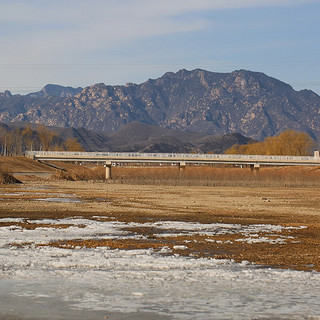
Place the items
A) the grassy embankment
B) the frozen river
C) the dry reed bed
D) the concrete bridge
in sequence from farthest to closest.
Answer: the concrete bridge → the grassy embankment → the dry reed bed → the frozen river

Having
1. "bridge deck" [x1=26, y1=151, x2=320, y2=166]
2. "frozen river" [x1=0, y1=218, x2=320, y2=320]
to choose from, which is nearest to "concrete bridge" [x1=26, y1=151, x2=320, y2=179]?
"bridge deck" [x1=26, y1=151, x2=320, y2=166]

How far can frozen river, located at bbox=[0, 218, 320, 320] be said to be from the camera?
11.3m

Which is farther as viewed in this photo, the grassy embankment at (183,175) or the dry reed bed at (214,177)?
the grassy embankment at (183,175)

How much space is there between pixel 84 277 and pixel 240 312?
4497 mm

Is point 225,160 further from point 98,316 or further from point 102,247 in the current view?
point 98,316

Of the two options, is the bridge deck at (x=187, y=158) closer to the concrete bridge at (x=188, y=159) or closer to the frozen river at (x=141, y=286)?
the concrete bridge at (x=188, y=159)

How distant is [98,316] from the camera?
35.8 ft

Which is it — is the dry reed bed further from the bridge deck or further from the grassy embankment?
the bridge deck

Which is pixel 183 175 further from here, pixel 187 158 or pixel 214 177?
pixel 187 158

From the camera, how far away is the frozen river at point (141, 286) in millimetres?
11305

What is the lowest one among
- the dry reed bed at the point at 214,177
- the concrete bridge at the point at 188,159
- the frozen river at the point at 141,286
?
the dry reed bed at the point at 214,177

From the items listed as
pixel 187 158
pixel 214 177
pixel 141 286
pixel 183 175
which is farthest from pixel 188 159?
pixel 141 286

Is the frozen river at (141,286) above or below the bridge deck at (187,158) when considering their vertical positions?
below

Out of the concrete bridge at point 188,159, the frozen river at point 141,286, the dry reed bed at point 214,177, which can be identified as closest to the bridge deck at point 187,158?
the concrete bridge at point 188,159
